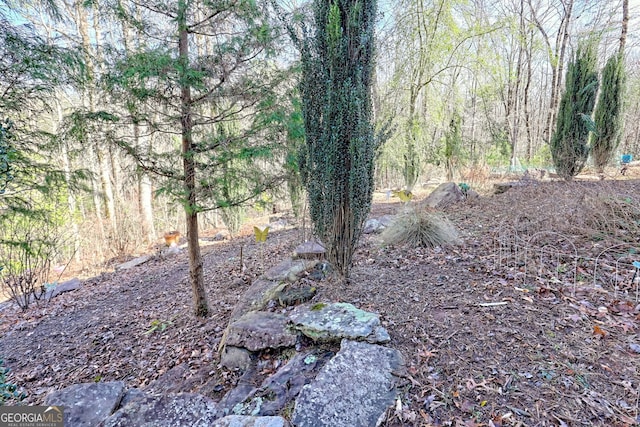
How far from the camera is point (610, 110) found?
6.37 m

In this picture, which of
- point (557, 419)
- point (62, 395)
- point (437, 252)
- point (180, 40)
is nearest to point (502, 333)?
point (557, 419)

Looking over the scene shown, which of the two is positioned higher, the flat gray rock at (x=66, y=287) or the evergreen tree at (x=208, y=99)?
the evergreen tree at (x=208, y=99)

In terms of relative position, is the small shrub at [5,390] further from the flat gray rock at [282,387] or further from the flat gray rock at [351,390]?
the flat gray rock at [351,390]

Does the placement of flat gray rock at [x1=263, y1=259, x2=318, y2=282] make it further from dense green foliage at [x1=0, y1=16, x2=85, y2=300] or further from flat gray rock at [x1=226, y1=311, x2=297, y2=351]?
dense green foliage at [x1=0, y1=16, x2=85, y2=300]

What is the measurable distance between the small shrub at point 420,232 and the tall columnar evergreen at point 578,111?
424 centimetres

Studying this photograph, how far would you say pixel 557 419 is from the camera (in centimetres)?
128

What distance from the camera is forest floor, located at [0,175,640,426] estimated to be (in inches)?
56.0

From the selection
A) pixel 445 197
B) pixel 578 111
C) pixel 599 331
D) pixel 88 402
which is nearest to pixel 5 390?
pixel 88 402

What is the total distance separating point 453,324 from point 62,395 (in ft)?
8.43

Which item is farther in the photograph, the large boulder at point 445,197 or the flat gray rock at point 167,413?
the large boulder at point 445,197

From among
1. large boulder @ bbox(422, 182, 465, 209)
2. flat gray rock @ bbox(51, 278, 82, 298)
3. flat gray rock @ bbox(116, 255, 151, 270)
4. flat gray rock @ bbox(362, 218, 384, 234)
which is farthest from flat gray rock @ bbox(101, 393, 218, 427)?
large boulder @ bbox(422, 182, 465, 209)

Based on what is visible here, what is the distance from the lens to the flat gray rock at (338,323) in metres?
1.83

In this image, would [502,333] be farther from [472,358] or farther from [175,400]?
[175,400]

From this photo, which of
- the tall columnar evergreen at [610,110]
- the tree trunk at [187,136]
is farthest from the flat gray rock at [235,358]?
the tall columnar evergreen at [610,110]
